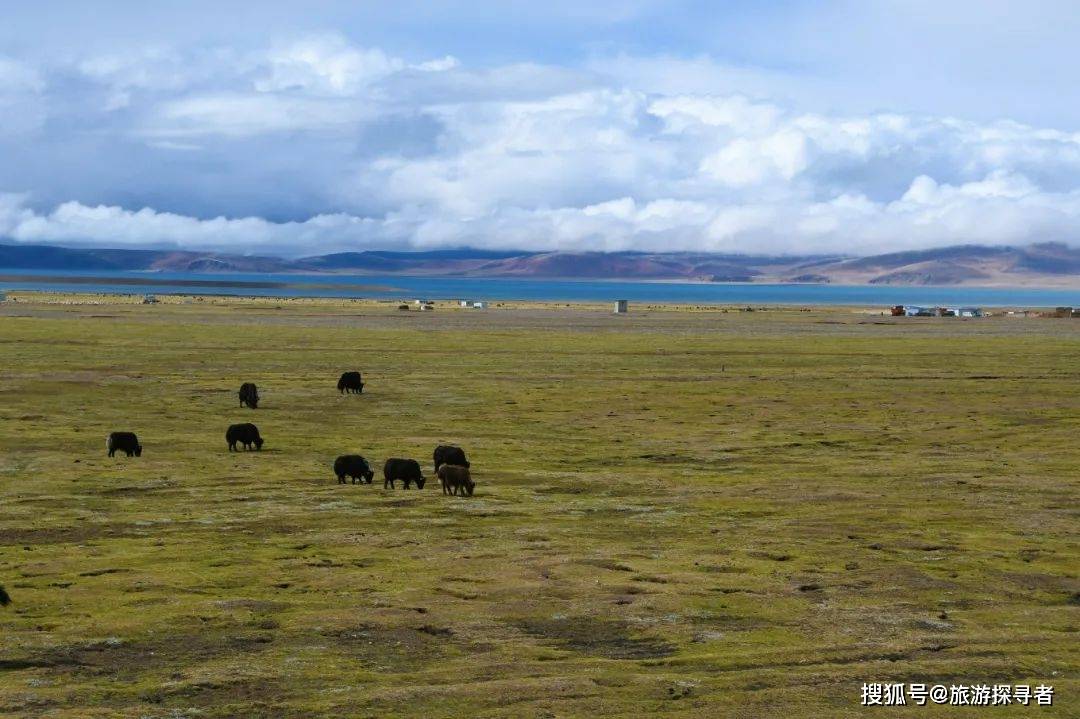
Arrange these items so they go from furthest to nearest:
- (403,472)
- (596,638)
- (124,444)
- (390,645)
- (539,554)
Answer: (124,444), (403,472), (539,554), (596,638), (390,645)

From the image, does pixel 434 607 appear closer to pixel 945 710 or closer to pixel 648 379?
pixel 945 710

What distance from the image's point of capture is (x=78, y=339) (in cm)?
7862

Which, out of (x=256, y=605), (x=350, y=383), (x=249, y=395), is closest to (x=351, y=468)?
(x=256, y=605)

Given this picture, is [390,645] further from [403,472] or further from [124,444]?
[124,444]

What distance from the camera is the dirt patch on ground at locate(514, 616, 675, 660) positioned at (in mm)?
14922

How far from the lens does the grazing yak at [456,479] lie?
83.6 ft

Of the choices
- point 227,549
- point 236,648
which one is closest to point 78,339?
point 227,549

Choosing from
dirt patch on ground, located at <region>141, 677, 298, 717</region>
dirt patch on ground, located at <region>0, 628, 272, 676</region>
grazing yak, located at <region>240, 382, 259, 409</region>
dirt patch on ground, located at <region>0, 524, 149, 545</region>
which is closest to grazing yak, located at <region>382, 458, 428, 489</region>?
dirt patch on ground, located at <region>0, 524, 149, 545</region>

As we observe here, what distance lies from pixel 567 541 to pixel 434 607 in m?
4.82

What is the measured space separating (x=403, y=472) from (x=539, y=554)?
22.6 ft

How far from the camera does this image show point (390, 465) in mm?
26547

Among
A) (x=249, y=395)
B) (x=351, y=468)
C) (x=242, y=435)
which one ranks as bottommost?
(x=351, y=468)

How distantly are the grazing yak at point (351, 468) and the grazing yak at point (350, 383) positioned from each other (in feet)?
65.7

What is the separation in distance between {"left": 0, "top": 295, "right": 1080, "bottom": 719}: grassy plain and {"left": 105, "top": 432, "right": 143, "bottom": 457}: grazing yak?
18.7 inches
